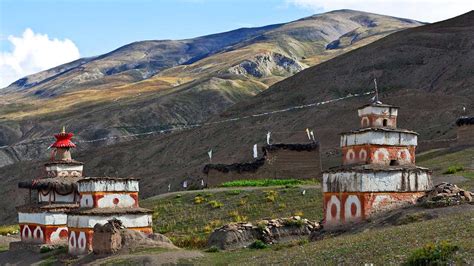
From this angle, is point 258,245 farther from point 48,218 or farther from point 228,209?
point 48,218

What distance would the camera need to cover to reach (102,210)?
31.8m

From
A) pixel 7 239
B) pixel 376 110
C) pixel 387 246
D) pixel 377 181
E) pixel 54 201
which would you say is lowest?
pixel 7 239

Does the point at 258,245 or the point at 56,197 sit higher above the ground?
the point at 56,197

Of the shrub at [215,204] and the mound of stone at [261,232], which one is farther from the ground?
the shrub at [215,204]

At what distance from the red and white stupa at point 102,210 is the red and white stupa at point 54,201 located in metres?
3.95

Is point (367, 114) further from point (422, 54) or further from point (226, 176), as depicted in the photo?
point (422, 54)

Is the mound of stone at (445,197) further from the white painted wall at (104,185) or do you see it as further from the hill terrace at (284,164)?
the hill terrace at (284,164)

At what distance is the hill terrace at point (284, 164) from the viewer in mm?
46281

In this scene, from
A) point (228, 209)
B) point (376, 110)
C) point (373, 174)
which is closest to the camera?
point (373, 174)

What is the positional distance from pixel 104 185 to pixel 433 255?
18.6 meters

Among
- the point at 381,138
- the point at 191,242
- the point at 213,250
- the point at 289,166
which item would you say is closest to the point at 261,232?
the point at 213,250

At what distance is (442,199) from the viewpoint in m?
25.7

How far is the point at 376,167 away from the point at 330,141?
4066 centimetres

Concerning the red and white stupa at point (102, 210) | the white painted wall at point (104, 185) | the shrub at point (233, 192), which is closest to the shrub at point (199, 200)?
the shrub at point (233, 192)
